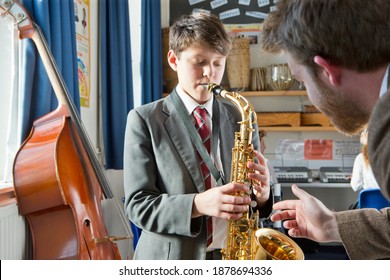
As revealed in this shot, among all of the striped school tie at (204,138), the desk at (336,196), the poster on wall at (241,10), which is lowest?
the desk at (336,196)

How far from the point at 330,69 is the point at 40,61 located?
4.97 ft

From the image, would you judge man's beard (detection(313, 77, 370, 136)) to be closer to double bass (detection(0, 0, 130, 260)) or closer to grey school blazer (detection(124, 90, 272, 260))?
grey school blazer (detection(124, 90, 272, 260))

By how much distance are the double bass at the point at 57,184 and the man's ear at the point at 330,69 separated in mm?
1161

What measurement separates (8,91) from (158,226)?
1.17 meters

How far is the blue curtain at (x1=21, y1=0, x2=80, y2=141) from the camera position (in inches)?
76.2

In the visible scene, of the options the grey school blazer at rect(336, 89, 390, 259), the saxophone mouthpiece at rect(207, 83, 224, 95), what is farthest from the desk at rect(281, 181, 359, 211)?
the grey school blazer at rect(336, 89, 390, 259)

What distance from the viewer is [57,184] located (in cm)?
170

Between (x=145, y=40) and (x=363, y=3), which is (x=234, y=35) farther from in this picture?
(x=363, y=3)

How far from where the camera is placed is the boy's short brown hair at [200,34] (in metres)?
1.46

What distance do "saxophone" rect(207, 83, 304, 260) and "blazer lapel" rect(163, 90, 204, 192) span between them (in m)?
0.15

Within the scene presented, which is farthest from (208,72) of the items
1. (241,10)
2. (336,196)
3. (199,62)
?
(336,196)

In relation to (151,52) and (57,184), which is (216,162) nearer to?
(57,184)

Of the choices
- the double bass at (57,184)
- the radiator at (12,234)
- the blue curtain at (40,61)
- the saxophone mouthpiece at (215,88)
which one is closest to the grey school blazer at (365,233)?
the saxophone mouthpiece at (215,88)

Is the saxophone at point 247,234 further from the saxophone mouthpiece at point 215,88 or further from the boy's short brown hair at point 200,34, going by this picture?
the boy's short brown hair at point 200,34
